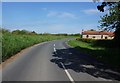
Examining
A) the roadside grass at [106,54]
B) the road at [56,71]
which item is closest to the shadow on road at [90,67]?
the road at [56,71]

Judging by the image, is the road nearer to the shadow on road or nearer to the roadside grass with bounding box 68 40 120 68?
the shadow on road

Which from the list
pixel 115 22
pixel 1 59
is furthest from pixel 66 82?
pixel 115 22

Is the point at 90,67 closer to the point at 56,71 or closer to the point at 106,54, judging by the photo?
the point at 56,71

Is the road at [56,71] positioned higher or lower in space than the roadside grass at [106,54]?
higher

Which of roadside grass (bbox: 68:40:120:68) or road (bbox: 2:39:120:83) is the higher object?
road (bbox: 2:39:120:83)

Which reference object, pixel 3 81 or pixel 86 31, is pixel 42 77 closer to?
pixel 3 81

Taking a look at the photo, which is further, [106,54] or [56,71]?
[106,54]

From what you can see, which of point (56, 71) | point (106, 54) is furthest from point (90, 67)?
point (106, 54)

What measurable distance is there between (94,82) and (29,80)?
3152mm

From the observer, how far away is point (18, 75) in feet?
46.8

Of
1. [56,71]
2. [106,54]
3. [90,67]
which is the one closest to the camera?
[56,71]

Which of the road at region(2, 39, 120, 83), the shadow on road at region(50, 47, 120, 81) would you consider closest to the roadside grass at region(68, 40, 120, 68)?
the shadow on road at region(50, 47, 120, 81)

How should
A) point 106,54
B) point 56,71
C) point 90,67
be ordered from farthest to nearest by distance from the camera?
point 106,54 → point 90,67 → point 56,71

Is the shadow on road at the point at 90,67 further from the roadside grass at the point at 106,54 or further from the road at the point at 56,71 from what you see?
the roadside grass at the point at 106,54
